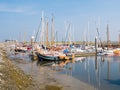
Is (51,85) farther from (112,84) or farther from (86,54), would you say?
(86,54)

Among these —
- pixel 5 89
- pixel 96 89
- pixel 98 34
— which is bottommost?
pixel 96 89

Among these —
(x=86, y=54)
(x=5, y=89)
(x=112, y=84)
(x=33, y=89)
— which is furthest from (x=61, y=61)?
(x=5, y=89)

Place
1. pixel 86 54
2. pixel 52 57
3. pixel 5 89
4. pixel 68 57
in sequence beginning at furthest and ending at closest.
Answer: pixel 86 54 → pixel 68 57 → pixel 52 57 → pixel 5 89

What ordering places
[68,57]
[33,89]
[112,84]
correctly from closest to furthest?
[33,89] < [112,84] < [68,57]

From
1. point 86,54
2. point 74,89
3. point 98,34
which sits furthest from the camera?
point 98,34

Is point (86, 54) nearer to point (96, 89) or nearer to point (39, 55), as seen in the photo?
point (39, 55)

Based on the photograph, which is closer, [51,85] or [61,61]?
[51,85]

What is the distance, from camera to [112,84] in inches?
1207

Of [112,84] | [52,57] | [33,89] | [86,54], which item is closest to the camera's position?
[33,89]

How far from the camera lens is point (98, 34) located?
10094 cm

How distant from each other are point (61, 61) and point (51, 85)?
35423mm

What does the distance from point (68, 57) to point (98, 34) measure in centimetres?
3618

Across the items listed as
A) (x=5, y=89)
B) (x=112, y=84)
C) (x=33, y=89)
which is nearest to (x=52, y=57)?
(x=112, y=84)

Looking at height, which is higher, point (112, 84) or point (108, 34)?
point (108, 34)
